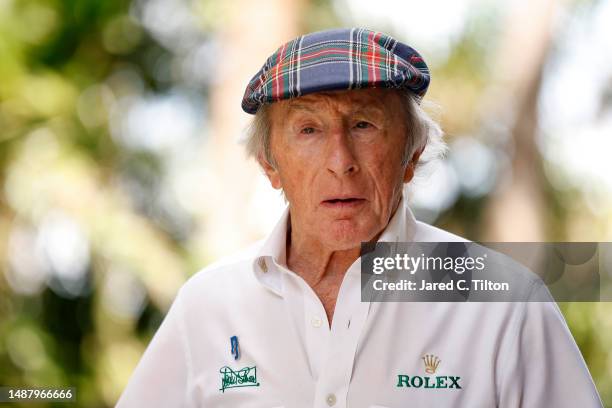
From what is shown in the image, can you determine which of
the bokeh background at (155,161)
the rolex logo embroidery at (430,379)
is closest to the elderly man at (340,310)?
the rolex logo embroidery at (430,379)

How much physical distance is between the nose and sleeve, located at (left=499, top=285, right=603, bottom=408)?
427mm

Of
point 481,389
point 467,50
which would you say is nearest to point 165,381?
point 481,389

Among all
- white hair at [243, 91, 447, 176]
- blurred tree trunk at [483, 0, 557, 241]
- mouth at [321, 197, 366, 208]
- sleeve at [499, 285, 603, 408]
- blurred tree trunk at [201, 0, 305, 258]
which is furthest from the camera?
blurred tree trunk at [483, 0, 557, 241]

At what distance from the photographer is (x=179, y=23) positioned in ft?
17.0

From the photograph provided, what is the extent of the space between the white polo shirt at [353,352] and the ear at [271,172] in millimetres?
97

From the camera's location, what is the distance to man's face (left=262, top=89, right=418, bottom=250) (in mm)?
1501

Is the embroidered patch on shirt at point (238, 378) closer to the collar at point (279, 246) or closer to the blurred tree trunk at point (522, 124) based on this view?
the collar at point (279, 246)

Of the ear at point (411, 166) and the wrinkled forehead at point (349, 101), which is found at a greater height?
the wrinkled forehead at point (349, 101)

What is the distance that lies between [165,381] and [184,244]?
10.3 ft

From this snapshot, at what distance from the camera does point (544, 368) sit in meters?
1.41

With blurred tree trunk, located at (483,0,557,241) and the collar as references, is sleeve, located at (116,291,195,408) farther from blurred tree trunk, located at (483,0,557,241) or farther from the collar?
blurred tree trunk, located at (483,0,557,241)

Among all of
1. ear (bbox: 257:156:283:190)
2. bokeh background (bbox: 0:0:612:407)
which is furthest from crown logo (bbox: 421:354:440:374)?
bokeh background (bbox: 0:0:612:407)

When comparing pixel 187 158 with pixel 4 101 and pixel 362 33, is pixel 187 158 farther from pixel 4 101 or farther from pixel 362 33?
pixel 362 33

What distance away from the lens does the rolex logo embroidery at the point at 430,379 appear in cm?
144
